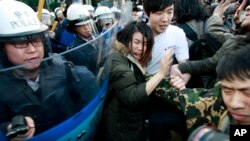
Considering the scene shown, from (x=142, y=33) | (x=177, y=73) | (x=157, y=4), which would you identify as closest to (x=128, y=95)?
(x=177, y=73)

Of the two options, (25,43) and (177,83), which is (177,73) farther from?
(25,43)

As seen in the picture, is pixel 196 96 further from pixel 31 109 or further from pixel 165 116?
pixel 31 109

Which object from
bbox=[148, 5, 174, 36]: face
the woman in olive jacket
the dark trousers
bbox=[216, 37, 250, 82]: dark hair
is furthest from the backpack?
bbox=[216, 37, 250, 82]: dark hair

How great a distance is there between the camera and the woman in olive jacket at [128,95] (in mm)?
2139

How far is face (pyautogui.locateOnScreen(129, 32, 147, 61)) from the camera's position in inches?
96.8

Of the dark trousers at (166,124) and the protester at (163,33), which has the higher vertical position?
the protester at (163,33)

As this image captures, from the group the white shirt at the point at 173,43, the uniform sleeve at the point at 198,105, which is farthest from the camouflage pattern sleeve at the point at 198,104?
the white shirt at the point at 173,43

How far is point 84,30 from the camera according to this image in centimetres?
450

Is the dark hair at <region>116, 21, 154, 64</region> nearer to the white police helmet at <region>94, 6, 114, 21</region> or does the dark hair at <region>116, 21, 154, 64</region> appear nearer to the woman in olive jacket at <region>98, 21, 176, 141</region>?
the woman in olive jacket at <region>98, 21, 176, 141</region>

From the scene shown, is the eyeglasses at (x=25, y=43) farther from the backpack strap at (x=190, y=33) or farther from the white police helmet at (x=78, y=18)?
the white police helmet at (x=78, y=18)

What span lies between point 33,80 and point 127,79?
37.4 inches

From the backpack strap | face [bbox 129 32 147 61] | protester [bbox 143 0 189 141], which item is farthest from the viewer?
→ the backpack strap

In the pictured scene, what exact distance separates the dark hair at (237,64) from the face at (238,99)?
33 millimetres

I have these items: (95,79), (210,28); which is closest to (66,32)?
(210,28)
